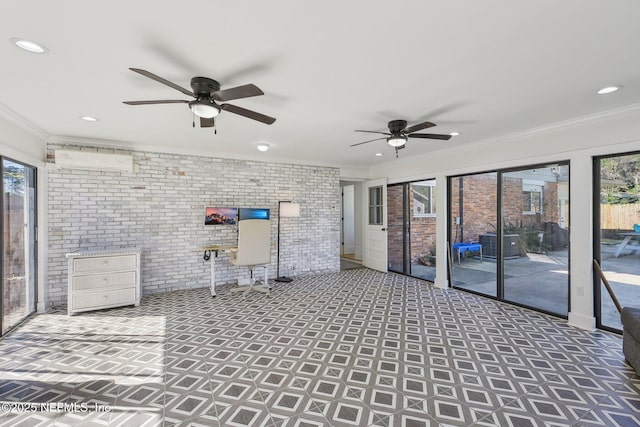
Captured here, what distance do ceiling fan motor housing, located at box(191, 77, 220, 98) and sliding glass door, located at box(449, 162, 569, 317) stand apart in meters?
4.16

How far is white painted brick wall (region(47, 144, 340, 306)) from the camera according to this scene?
4.30 m

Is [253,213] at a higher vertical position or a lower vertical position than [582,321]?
higher

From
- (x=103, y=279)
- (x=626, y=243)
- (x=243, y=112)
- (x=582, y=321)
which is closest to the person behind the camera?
(x=243, y=112)

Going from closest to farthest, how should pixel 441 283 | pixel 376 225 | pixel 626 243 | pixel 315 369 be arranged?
pixel 315 369
pixel 626 243
pixel 441 283
pixel 376 225

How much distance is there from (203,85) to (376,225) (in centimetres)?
505

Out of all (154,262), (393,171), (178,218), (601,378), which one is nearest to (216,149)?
(178,218)

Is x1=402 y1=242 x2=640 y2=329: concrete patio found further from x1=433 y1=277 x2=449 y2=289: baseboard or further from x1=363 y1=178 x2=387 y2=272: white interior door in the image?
x1=363 y1=178 x2=387 y2=272: white interior door

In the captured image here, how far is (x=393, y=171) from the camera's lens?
246 inches

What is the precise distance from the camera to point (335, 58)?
209cm

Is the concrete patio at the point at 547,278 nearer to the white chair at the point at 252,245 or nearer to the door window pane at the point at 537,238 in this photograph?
the door window pane at the point at 537,238

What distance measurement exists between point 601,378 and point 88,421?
384cm

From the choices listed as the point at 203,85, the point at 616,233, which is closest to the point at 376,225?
the point at 616,233

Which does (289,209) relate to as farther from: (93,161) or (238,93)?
(238,93)

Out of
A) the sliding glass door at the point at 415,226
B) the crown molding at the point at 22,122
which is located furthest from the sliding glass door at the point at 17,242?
the sliding glass door at the point at 415,226
